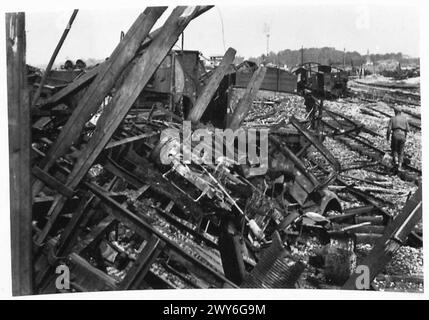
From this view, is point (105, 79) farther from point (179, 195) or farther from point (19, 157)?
point (179, 195)

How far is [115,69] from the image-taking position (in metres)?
3.60

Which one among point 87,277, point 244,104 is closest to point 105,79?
point 87,277

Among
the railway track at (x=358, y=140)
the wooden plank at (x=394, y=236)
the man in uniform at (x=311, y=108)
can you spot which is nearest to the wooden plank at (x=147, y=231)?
the wooden plank at (x=394, y=236)

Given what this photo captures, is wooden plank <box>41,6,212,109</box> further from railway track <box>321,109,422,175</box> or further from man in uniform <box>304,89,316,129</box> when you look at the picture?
railway track <box>321,109,422,175</box>

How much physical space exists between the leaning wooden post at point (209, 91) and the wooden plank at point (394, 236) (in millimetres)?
2627

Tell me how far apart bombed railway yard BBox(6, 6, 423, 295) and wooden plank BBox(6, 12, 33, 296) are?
0.01 m

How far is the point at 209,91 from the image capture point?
17.0ft

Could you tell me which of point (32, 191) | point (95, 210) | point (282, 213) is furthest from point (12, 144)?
point (282, 213)

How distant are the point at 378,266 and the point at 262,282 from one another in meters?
1.23

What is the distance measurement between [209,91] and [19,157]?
2504 millimetres

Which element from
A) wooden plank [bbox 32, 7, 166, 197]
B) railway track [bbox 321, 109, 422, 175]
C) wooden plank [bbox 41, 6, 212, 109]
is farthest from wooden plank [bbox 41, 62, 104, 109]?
railway track [bbox 321, 109, 422, 175]

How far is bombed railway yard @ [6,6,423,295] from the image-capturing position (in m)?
3.68

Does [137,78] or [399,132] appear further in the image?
[399,132]

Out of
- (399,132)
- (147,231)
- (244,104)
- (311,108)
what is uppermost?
(244,104)
